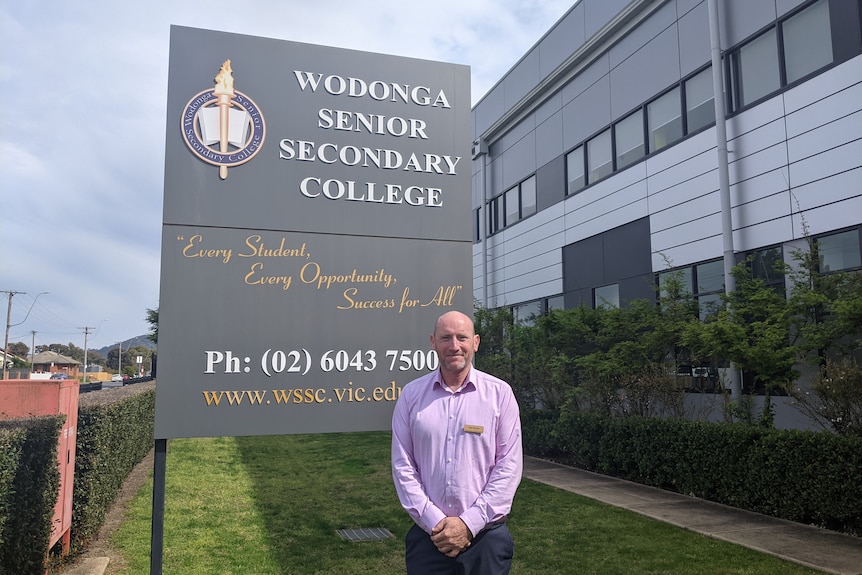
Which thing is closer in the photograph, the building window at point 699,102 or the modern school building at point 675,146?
the modern school building at point 675,146

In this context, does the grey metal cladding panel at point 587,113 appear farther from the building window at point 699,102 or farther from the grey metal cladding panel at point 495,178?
the grey metal cladding panel at point 495,178

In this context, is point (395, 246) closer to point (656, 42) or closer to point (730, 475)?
point (730, 475)

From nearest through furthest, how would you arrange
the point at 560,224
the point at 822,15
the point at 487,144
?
the point at 822,15 < the point at 560,224 < the point at 487,144

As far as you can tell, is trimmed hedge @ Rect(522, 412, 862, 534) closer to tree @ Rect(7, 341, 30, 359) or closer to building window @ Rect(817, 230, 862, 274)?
building window @ Rect(817, 230, 862, 274)

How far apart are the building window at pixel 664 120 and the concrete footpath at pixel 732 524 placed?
7035mm

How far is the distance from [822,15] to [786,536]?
307 inches

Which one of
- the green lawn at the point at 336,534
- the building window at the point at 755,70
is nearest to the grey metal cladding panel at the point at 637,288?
the building window at the point at 755,70

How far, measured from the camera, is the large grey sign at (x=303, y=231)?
15.9 feet

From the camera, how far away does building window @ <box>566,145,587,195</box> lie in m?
17.2

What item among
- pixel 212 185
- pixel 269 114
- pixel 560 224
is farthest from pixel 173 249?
pixel 560 224

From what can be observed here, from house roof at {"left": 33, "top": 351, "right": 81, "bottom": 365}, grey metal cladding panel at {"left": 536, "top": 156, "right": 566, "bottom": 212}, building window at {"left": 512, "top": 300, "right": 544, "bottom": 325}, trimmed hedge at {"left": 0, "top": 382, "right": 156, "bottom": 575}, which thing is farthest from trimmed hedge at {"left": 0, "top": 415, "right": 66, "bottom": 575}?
house roof at {"left": 33, "top": 351, "right": 81, "bottom": 365}

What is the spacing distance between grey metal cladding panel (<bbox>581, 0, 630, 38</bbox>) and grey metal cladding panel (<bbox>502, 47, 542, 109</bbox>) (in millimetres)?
2459

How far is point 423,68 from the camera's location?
554 cm

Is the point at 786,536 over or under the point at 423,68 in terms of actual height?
under
